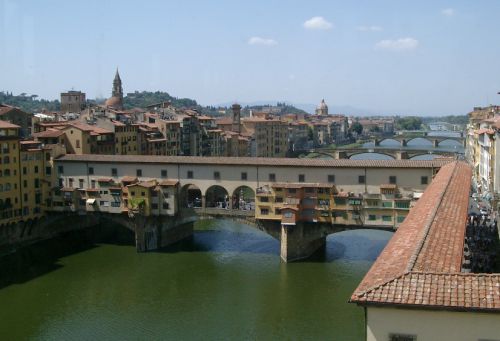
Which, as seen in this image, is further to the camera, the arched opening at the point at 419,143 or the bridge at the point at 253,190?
the arched opening at the point at 419,143

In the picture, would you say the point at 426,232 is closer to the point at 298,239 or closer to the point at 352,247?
the point at 298,239

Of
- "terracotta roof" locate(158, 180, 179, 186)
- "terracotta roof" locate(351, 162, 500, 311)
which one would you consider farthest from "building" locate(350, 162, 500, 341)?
"terracotta roof" locate(158, 180, 179, 186)

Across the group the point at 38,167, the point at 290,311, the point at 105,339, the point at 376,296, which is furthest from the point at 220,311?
the point at 38,167

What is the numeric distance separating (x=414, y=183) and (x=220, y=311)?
13.1 meters

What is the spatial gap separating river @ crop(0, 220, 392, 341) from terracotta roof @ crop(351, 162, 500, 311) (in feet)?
29.1

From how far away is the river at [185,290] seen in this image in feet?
73.9

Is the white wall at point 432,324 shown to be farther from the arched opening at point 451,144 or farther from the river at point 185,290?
the arched opening at point 451,144

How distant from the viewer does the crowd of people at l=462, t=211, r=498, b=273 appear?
21219mm

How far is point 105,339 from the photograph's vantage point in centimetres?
2156

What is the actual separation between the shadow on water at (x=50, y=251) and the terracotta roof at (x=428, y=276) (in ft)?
70.5

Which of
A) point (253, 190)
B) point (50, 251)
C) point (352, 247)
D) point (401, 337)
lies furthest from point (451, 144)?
point (401, 337)

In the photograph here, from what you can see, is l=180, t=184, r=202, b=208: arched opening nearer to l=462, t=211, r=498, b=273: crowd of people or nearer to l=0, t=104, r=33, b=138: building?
l=0, t=104, r=33, b=138: building

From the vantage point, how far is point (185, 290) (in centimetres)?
2750

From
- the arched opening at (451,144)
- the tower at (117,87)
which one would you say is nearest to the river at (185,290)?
the tower at (117,87)
